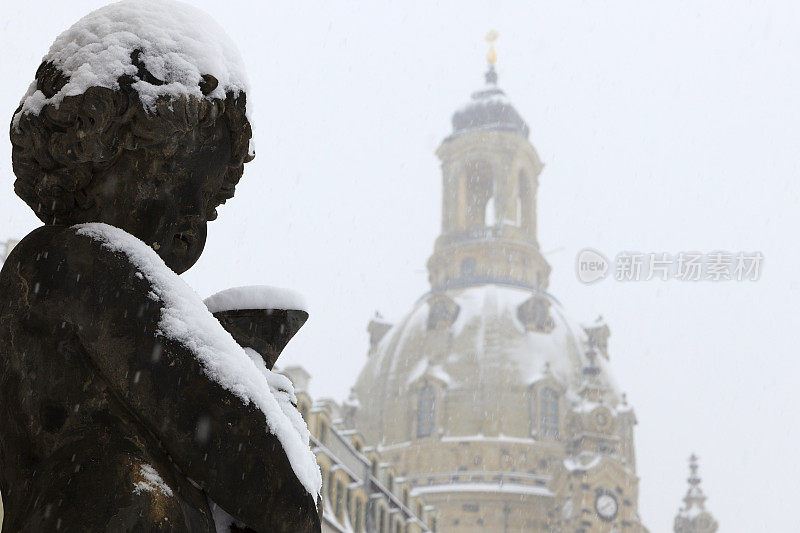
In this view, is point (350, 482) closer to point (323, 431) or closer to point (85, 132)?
point (323, 431)

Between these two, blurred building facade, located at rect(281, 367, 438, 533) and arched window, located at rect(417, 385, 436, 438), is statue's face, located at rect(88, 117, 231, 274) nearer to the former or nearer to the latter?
blurred building facade, located at rect(281, 367, 438, 533)

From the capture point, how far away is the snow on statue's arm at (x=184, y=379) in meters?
1.75

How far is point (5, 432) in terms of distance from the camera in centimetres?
189

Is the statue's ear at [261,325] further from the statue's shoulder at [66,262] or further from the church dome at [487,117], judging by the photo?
the church dome at [487,117]

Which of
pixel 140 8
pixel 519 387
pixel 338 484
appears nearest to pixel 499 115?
pixel 519 387

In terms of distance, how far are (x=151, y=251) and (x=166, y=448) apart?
1.05ft

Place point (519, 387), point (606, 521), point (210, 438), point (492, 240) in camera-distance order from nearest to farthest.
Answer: point (210, 438)
point (606, 521)
point (519, 387)
point (492, 240)

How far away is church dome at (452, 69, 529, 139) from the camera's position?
258ft

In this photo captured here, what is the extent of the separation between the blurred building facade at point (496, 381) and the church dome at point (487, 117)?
95mm

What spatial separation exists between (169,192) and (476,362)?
67.5 metres

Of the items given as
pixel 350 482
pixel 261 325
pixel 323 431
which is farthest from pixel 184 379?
pixel 350 482

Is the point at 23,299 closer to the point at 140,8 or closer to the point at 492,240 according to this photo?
the point at 140,8

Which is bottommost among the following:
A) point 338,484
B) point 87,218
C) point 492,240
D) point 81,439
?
point 81,439

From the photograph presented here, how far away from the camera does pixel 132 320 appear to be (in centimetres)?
178
